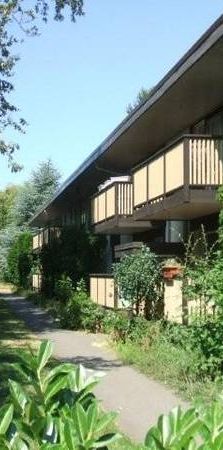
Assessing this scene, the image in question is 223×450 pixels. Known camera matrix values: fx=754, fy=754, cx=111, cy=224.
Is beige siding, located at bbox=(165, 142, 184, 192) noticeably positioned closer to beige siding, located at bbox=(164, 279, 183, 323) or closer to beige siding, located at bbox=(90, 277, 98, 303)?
beige siding, located at bbox=(164, 279, 183, 323)

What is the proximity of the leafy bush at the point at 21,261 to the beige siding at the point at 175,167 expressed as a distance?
99.6 feet

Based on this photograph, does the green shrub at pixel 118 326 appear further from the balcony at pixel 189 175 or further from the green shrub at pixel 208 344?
the green shrub at pixel 208 344

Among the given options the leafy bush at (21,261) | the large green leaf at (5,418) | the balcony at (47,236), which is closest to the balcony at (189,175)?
the large green leaf at (5,418)

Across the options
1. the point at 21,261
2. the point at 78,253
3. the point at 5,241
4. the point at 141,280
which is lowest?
the point at 141,280

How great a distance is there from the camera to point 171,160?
51.2 ft

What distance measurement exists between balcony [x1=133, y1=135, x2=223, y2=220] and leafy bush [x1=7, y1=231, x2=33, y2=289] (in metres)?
29.6

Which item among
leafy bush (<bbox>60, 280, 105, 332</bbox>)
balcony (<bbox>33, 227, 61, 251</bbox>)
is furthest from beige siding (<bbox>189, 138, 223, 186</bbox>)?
balcony (<bbox>33, 227, 61, 251</bbox>)

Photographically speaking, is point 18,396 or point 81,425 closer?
point 81,425

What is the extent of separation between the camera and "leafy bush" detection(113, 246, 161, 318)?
16.4 meters

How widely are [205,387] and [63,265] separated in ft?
65.1

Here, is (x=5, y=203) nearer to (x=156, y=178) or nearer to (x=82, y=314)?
(x=82, y=314)

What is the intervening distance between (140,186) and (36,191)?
4239 cm

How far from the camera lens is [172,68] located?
1420 centimetres

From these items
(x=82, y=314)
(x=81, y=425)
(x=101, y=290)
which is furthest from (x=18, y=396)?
(x=101, y=290)
